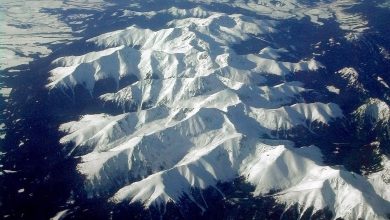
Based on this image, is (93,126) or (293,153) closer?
(293,153)

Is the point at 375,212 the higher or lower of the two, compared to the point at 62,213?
higher

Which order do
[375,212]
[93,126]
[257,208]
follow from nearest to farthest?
[375,212] < [257,208] < [93,126]

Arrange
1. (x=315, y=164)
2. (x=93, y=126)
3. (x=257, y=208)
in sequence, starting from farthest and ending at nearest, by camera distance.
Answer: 1. (x=93, y=126)
2. (x=315, y=164)
3. (x=257, y=208)

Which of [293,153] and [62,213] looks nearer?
[62,213]

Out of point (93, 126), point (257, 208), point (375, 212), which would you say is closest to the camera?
point (375, 212)

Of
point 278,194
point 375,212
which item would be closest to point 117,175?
point 278,194

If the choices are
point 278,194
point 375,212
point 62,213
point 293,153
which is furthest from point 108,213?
point 375,212

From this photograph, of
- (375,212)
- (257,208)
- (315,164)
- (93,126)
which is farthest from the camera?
(93,126)

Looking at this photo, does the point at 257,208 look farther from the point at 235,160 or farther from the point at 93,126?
the point at 93,126

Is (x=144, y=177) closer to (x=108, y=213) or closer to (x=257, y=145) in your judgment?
(x=108, y=213)
